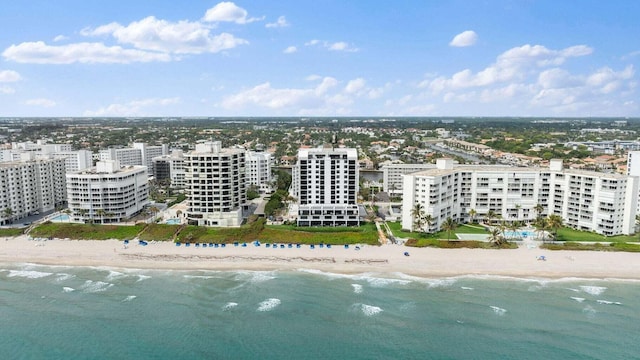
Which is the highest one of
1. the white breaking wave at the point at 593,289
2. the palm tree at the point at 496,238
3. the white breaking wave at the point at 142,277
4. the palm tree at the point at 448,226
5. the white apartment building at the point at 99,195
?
the white apartment building at the point at 99,195

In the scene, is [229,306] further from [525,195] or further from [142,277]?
[525,195]

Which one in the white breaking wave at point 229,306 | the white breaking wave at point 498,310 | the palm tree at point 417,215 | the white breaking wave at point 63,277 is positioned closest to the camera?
the white breaking wave at point 498,310

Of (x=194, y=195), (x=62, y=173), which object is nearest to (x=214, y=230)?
(x=194, y=195)

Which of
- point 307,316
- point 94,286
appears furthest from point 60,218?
point 307,316

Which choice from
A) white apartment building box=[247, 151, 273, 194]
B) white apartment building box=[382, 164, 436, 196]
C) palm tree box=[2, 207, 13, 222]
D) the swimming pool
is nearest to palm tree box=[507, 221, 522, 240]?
white apartment building box=[382, 164, 436, 196]

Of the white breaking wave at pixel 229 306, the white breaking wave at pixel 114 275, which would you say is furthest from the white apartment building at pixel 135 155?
the white breaking wave at pixel 229 306

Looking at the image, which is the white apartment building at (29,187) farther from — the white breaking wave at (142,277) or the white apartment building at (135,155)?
the white apartment building at (135,155)

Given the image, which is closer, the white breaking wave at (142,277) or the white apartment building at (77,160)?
the white breaking wave at (142,277)
